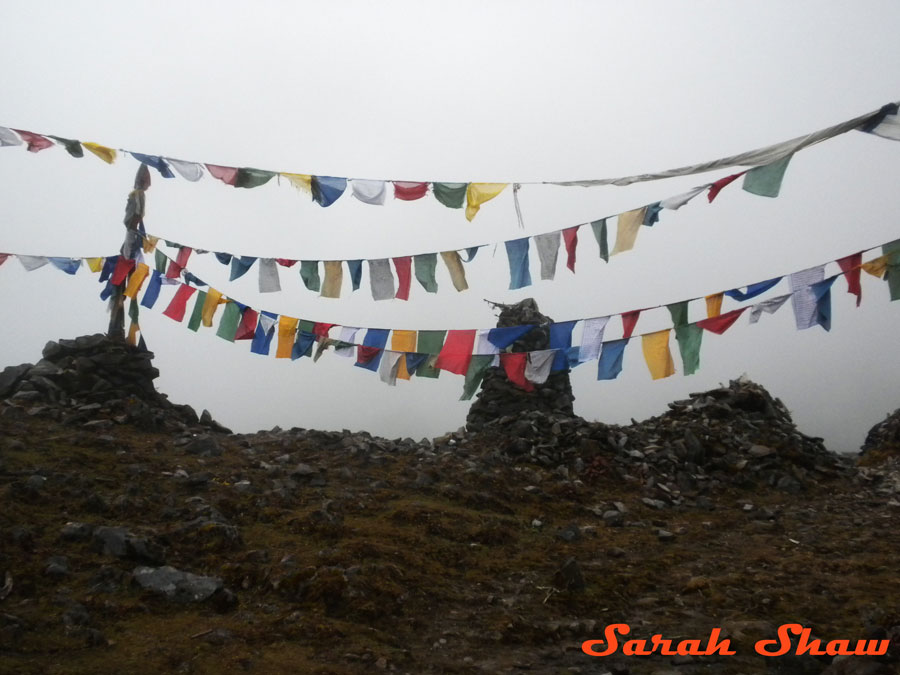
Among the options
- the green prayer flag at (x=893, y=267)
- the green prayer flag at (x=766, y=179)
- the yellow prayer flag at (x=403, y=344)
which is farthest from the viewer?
the yellow prayer flag at (x=403, y=344)

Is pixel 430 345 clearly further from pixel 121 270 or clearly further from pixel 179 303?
pixel 121 270

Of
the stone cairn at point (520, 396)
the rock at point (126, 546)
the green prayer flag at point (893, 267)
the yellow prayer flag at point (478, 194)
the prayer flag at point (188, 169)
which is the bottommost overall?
the rock at point (126, 546)

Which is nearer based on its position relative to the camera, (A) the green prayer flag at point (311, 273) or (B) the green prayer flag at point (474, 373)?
(B) the green prayer flag at point (474, 373)

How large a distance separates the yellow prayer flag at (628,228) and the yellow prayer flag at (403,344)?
4.78 metres

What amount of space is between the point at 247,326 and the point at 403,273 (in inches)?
158

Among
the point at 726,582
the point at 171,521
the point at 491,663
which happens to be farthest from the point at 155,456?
the point at 726,582

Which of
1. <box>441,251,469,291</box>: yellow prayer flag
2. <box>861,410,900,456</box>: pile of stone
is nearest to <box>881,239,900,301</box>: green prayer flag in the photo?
<box>441,251,469,291</box>: yellow prayer flag

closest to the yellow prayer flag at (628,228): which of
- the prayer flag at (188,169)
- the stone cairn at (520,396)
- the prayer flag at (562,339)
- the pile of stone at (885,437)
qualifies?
the prayer flag at (562,339)

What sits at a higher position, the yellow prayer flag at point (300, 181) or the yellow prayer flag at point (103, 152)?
the yellow prayer flag at point (103, 152)

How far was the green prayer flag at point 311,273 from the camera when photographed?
14.1m

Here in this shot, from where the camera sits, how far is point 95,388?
46.5ft

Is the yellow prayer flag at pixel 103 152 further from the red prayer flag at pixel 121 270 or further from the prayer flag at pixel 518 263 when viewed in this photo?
the prayer flag at pixel 518 263

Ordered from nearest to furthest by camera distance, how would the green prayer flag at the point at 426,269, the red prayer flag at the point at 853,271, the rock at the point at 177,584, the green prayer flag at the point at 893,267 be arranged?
the rock at the point at 177,584 < the green prayer flag at the point at 893,267 < the red prayer flag at the point at 853,271 < the green prayer flag at the point at 426,269

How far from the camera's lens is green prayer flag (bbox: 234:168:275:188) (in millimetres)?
13102
